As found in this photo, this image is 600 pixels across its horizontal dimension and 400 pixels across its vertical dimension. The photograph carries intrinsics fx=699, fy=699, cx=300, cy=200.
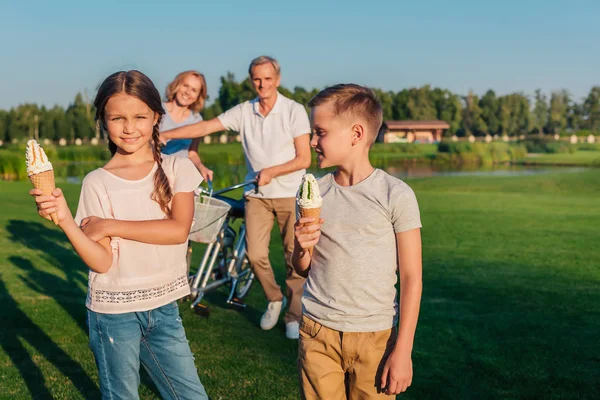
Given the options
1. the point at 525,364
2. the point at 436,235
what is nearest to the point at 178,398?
the point at 525,364

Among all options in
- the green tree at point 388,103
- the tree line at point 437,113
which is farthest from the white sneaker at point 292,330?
the green tree at point 388,103

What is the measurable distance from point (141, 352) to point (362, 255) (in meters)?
0.98

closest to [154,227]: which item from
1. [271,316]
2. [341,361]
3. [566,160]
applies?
[341,361]

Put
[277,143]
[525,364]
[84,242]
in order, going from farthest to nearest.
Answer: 1. [277,143]
2. [525,364]
3. [84,242]

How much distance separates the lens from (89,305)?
2.68 metres

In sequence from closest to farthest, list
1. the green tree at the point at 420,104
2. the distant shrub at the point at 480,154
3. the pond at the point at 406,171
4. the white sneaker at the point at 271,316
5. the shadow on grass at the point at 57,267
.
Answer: the white sneaker at the point at 271,316
the shadow on grass at the point at 57,267
the pond at the point at 406,171
the distant shrub at the point at 480,154
the green tree at the point at 420,104

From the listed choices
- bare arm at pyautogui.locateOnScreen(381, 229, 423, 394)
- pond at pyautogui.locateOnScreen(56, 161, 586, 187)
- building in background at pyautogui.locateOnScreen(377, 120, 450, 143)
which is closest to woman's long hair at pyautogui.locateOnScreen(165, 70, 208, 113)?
bare arm at pyautogui.locateOnScreen(381, 229, 423, 394)

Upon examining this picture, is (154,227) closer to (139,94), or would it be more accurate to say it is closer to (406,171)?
(139,94)

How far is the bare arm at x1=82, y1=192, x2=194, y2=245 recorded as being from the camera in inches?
99.3

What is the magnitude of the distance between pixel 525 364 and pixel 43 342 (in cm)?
359

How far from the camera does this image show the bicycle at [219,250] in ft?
18.3

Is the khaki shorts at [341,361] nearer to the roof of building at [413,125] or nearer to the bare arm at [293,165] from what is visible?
the bare arm at [293,165]

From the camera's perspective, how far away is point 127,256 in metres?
2.65

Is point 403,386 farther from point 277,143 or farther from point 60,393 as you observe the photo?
point 277,143
